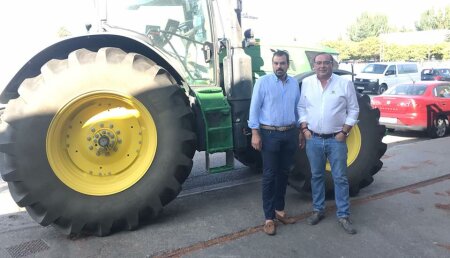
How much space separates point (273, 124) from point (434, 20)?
8428cm

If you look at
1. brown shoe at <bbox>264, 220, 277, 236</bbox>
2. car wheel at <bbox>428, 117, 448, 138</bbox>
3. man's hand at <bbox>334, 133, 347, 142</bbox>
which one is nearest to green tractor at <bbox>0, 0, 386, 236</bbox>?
man's hand at <bbox>334, 133, 347, 142</bbox>

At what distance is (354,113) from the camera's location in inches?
161

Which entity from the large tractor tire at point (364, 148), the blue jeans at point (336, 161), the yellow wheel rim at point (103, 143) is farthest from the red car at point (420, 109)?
the yellow wheel rim at point (103, 143)

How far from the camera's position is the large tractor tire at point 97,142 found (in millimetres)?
3598

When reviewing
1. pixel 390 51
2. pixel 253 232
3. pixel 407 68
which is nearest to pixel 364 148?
pixel 253 232

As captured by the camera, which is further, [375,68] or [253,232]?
[375,68]

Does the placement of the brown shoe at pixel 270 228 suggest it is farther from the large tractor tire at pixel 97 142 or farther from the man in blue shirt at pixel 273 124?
the large tractor tire at pixel 97 142

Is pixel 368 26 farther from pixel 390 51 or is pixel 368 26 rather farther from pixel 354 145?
pixel 354 145

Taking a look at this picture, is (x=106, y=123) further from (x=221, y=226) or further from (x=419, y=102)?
(x=419, y=102)

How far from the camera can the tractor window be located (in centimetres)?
451

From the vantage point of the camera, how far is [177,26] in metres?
4.69

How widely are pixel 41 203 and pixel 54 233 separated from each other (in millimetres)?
442

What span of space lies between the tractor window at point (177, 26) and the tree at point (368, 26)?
80158 millimetres

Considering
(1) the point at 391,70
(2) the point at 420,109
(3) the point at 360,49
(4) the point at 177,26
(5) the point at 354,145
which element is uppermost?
(3) the point at 360,49
